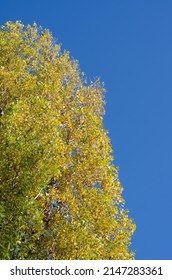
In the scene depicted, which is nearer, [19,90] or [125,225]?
[125,225]

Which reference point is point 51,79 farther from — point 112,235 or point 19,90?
point 112,235

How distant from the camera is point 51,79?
5128cm

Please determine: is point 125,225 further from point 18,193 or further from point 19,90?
point 19,90

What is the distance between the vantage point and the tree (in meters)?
32.4

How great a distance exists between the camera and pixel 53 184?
39094 millimetres

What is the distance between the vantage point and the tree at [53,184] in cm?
3238

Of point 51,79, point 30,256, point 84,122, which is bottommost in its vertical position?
point 30,256

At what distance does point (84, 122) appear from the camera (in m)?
44.9
